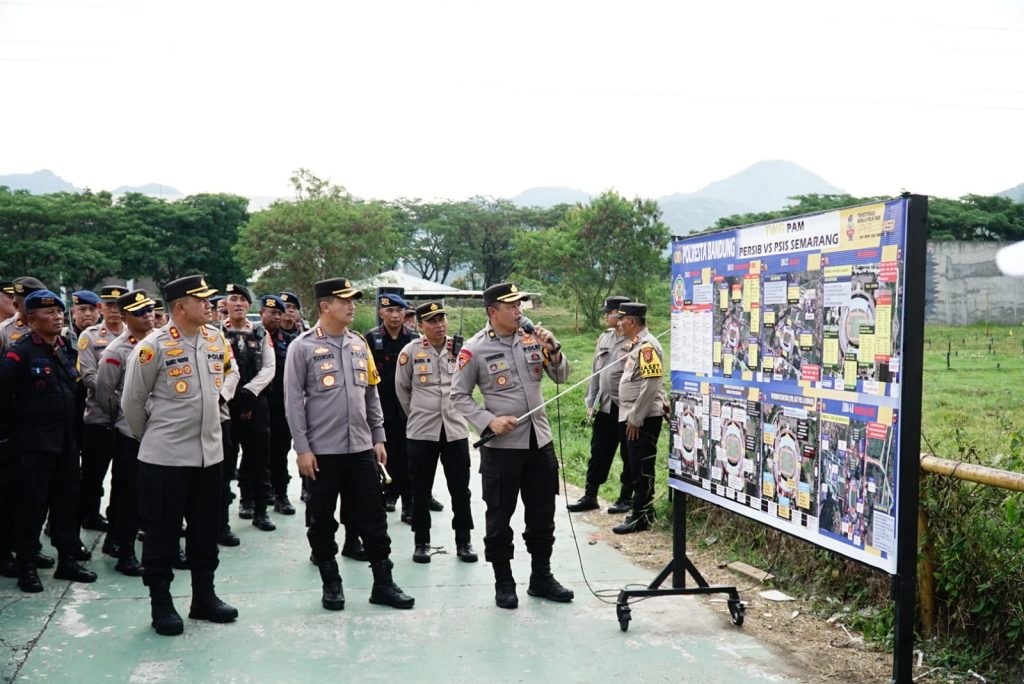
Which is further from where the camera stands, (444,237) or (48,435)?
(444,237)

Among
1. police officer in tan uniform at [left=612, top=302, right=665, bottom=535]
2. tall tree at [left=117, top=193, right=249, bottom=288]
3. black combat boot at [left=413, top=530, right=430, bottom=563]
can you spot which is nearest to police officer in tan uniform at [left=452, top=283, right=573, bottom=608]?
black combat boot at [left=413, top=530, right=430, bottom=563]

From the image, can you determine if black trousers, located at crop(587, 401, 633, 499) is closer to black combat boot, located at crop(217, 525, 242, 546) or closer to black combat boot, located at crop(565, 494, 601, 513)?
black combat boot, located at crop(565, 494, 601, 513)

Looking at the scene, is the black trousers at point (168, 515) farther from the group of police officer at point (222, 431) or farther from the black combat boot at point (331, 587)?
the black combat boot at point (331, 587)

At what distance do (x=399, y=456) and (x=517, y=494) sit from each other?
Answer: 2.24 metres

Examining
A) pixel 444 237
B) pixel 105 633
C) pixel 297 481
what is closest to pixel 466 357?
pixel 105 633

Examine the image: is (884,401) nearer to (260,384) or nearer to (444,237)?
(260,384)

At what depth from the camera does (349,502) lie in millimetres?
5117

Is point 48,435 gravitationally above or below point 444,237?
below

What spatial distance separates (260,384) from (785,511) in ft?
13.5

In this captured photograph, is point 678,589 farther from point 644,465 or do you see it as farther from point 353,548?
point 353,548

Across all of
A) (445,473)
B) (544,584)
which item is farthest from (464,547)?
(544,584)

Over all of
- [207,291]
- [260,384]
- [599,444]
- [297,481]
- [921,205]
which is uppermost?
[921,205]

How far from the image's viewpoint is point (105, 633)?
4.54m

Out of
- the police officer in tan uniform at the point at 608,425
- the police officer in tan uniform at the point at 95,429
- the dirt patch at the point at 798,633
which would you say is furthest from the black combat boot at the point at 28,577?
the police officer in tan uniform at the point at 608,425
